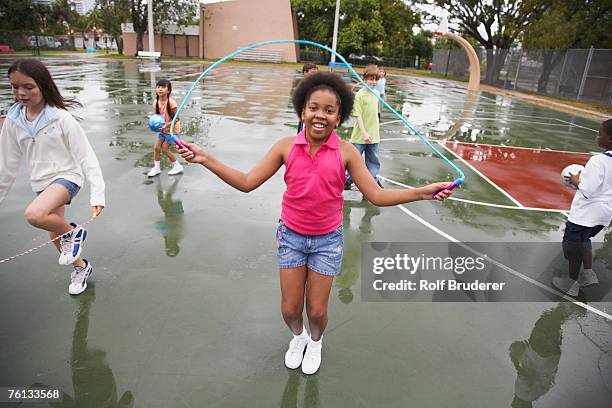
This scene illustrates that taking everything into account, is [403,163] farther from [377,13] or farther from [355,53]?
[355,53]

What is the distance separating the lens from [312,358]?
3.08 m

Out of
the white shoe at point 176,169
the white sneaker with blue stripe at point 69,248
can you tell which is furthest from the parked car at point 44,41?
the white sneaker with blue stripe at point 69,248

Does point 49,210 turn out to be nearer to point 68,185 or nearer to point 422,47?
point 68,185

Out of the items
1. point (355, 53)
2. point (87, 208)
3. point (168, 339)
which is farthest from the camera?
point (355, 53)

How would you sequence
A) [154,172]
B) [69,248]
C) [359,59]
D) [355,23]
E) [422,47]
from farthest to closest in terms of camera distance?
[422,47]
[359,59]
[355,23]
[154,172]
[69,248]

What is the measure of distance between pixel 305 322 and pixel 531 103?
26.6 metres

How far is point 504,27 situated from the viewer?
37000 mm

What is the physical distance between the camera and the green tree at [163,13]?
45.7m

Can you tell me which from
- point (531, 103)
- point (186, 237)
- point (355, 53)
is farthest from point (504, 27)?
point (186, 237)

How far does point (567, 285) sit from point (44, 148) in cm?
515

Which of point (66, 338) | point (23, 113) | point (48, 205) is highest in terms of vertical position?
point (23, 113)

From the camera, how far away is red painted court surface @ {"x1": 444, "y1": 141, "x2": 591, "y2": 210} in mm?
7344

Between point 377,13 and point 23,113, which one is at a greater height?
point 377,13

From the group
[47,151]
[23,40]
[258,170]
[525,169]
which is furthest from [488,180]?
[23,40]
